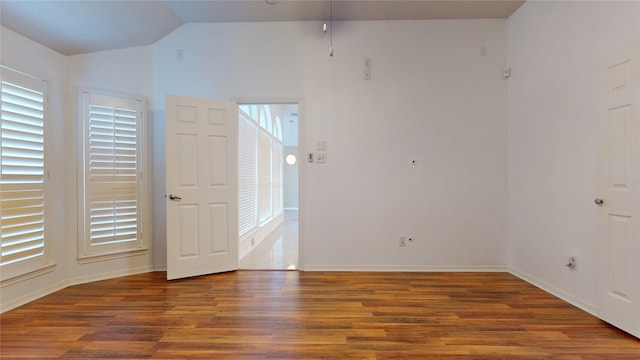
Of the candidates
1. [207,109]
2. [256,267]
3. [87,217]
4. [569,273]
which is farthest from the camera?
[256,267]

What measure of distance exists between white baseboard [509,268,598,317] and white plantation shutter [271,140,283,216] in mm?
5158

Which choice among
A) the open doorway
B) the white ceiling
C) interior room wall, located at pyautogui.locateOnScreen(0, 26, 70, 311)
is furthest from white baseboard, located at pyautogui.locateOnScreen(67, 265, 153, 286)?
the white ceiling

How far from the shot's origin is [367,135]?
3932 mm

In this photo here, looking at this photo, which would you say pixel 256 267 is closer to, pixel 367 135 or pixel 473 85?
pixel 367 135

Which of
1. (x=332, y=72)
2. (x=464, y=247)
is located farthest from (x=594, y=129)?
(x=332, y=72)

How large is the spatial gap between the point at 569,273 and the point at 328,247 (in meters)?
2.44

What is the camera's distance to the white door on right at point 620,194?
2223 mm

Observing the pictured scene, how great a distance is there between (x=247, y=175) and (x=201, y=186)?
1.49 metres

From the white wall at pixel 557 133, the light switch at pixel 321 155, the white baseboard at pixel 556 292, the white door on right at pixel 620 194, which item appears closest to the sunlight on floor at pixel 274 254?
the light switch at pixel 321 155

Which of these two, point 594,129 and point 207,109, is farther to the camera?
point 207,109

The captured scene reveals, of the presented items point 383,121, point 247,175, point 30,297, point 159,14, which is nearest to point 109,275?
point 30,297

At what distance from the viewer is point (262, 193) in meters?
6.30

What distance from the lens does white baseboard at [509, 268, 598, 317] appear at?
2.72m

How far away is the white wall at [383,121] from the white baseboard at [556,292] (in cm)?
30
